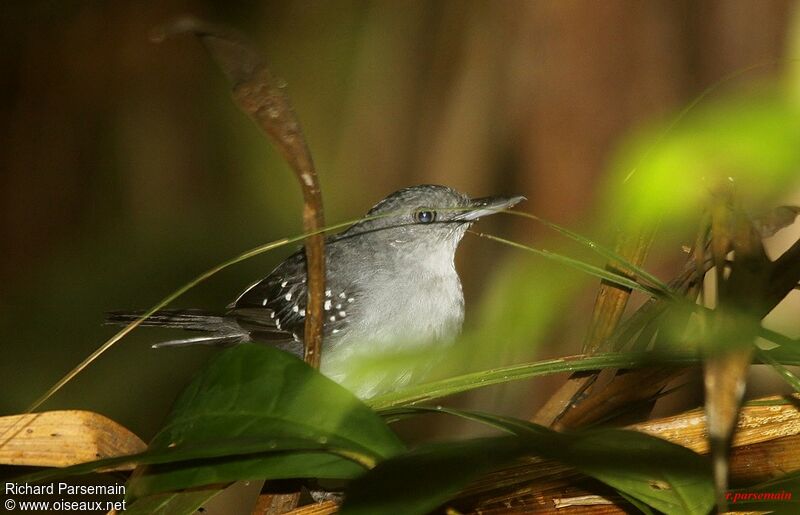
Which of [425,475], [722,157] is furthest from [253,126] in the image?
[722,157]

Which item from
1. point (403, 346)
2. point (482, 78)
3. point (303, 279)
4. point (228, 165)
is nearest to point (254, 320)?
point (303, 279)

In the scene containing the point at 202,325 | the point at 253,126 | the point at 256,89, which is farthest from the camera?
the point at 253,126

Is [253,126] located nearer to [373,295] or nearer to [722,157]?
[373,295]

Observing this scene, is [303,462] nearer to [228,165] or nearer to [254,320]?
[254,320]

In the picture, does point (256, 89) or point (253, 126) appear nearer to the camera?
point (256, 89)

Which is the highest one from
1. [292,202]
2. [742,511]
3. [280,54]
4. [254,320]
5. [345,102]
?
[280,54]

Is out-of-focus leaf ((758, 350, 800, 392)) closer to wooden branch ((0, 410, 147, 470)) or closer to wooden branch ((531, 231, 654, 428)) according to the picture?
wooden branch ((531, 231, 654, 428))
